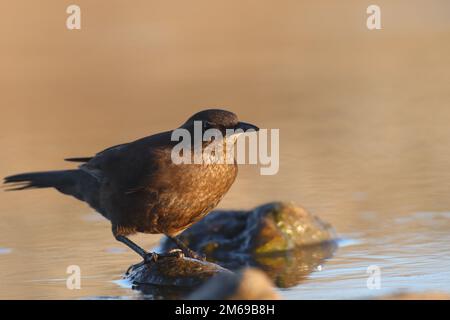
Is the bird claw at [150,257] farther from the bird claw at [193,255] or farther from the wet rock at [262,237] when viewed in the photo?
the wet rock at [262,237]

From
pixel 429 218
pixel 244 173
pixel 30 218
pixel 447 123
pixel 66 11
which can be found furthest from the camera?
pixel 66 11

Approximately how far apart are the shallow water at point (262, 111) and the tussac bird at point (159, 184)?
64 centimetres

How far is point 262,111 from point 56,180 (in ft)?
27.7

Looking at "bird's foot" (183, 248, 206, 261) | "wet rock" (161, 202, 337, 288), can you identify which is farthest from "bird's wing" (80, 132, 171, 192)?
"wet rock" (161, 202, 337, 288)

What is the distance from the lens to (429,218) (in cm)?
1295

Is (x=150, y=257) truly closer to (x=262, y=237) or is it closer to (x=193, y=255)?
(x=193, y=255)

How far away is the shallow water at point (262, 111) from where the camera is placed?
38.6 ft

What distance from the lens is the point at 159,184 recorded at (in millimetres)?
10617

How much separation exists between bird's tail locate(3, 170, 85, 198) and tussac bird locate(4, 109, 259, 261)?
537 mm

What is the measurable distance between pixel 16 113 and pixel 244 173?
246 inches

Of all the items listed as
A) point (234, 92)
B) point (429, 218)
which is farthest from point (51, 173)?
point (234, 92)

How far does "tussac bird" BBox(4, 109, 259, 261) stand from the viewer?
416 inches

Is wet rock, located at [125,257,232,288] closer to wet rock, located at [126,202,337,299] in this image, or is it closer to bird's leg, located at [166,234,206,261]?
bird's leg, located at [166,234,206,261]

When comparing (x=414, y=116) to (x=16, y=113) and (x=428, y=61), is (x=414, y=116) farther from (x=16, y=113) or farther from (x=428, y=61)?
(x=16, y=113)
